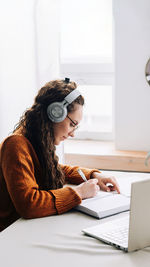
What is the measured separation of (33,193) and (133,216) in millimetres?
→ 459

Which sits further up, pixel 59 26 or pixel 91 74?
pixel 59 26

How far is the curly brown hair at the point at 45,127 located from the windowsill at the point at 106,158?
116 cm

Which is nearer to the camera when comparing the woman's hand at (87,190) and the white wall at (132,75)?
the woman's hand at (87,190)

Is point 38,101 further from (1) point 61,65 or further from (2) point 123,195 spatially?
(1) point 61,65

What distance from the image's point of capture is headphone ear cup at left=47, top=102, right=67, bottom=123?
155 centimetres

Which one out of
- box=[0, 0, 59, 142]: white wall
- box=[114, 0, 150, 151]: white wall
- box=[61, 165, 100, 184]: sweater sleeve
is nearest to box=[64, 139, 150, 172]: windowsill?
box=[114, 0, 150, 151]: white wall

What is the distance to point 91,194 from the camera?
1.53 meters

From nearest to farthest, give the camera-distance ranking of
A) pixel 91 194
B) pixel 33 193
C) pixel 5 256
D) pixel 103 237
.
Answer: pixel 5 256
pixel 103 237
pixel 33 193
pixel 91 194

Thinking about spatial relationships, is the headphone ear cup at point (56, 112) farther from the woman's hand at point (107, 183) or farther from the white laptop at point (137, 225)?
the white laptop at point (137, 225)

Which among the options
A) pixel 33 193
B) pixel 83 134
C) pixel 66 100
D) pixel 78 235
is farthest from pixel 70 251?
pixel 83 134

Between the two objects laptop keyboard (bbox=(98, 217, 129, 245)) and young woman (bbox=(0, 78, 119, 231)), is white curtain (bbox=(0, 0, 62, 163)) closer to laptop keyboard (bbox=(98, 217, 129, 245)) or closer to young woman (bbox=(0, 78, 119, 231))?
young woman (bbox=(0, 78, 119, 231))

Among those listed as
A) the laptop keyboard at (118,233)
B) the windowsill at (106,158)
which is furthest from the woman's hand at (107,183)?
the windowsill at (106,158)

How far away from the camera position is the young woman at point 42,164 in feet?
4.64

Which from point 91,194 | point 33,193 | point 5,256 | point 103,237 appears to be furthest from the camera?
point 91,194
